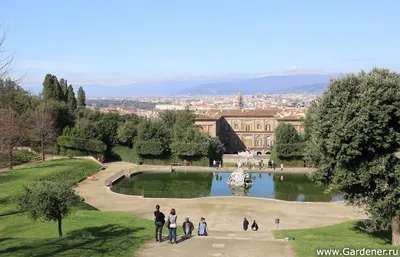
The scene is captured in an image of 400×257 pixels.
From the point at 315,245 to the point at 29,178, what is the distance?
27.9 meters

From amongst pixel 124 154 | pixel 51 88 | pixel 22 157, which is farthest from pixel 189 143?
pixel 51 88

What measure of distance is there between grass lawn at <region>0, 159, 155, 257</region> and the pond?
5994 mm

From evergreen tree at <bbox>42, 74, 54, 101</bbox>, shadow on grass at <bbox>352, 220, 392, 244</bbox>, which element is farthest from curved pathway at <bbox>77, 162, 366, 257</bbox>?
evergreen tree at <bbox>42, 74, 54, 101</bbox>

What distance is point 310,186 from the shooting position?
3822 centimetres

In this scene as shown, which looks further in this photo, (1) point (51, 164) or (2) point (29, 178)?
(1) point (51, 164)

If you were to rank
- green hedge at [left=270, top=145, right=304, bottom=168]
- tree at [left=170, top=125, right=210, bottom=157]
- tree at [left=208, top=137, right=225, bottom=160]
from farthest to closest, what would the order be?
tree at [left=208, top=137, right=225, bottom=160]
tree at [left=170, top=125, right=210, bottom=157]
green hedge at [left=270, top=145, right=304, bottom=168]

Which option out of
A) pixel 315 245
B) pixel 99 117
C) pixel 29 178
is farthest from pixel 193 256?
pixel 99 117

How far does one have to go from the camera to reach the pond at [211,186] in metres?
32.2

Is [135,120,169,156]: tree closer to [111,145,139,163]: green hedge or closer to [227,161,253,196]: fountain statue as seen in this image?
[111,145,139,163]: green hedge

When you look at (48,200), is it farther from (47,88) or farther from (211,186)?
(47,88)

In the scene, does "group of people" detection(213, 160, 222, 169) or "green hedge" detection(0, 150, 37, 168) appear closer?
"green hedge" detection(0, 150, 37, 168)

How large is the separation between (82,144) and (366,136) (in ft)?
142

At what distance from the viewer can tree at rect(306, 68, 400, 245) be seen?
1568 centimetres

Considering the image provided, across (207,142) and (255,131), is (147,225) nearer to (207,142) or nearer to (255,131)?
(207,142)
